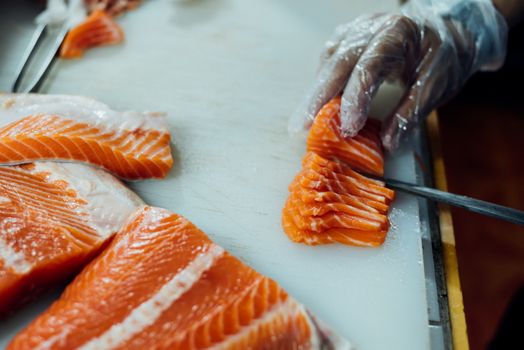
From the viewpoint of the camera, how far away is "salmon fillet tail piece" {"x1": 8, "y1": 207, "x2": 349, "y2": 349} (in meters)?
1.63

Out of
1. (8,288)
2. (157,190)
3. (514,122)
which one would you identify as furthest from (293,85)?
(514,122)

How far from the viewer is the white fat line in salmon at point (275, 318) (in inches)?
65.0

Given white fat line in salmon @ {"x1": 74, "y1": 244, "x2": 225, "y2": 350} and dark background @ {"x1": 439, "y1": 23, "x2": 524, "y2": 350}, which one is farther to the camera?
dark background @ {"x1": 439, "y1": 23, "x2": 524, "y2": 350}

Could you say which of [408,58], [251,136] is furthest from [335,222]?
[408,58]

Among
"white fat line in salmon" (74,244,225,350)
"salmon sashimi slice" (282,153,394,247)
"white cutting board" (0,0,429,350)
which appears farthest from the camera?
"salmon sashimi slice" (282,153,394,247)

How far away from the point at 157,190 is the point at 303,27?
137 centimetres

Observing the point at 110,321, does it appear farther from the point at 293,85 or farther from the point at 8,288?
the point at 293,85

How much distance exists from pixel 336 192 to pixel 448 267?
20.4 inches

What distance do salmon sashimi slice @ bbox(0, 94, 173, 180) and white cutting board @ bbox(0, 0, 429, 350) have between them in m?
0.12

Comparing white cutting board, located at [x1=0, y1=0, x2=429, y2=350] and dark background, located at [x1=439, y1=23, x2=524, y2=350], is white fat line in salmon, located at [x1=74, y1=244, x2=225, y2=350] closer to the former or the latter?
white cutting board, located at [x1=0, y1=0, x2=429, y2=350]

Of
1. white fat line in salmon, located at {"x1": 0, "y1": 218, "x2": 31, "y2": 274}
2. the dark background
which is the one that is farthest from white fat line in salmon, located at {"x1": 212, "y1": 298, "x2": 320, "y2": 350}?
the dark background

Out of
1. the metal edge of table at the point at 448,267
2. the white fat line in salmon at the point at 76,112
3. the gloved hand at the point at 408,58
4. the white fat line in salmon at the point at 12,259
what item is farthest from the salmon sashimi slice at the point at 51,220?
the metal edge of table at the point at 448,267

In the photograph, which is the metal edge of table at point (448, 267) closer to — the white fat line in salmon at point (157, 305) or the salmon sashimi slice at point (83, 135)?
the white fat line in salmon at point (157, 305)

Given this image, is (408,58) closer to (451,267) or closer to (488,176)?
(451,267)
